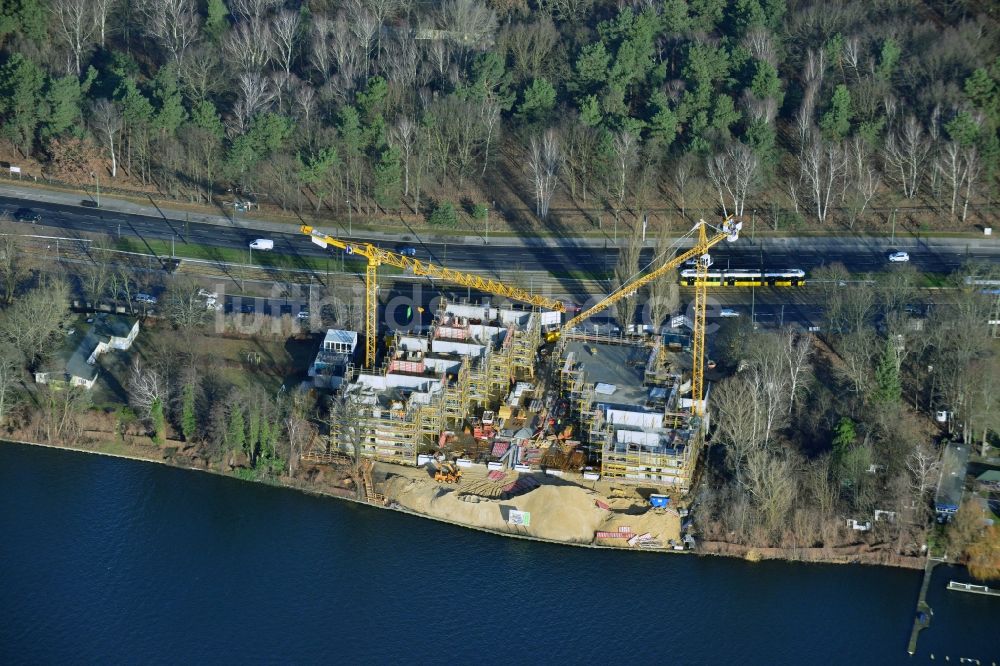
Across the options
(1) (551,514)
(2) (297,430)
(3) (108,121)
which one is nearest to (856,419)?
(1) (551,514)

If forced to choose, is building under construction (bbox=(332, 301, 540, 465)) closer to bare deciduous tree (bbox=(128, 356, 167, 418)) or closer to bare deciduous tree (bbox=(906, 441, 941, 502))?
bare deciduous tree (bbox=(128, 356, 167, 418))

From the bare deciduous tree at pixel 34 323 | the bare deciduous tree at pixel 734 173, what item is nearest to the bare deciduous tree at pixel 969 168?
the bare deciduous tree at pixel 734 173

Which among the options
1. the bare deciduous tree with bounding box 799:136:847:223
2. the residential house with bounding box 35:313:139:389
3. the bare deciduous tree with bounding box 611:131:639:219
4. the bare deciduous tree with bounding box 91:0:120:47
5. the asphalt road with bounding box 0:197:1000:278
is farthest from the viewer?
the bare deciduous tree with bounding box 91:0:120:47

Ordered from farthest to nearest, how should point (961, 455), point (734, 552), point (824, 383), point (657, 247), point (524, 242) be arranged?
point (524, 242), point (657, 247), point (824, 383), point (961, 455), point (734, 552)

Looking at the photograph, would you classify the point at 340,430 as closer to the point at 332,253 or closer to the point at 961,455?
the point at 332,253

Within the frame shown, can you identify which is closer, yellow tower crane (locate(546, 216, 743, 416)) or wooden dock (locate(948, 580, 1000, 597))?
wooden dock (locate(948, 580, 1000, 597))

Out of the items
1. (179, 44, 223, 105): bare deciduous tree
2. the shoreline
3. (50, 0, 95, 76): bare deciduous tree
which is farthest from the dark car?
the shoreline

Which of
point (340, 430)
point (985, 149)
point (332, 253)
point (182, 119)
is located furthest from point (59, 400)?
point (985, 149)
